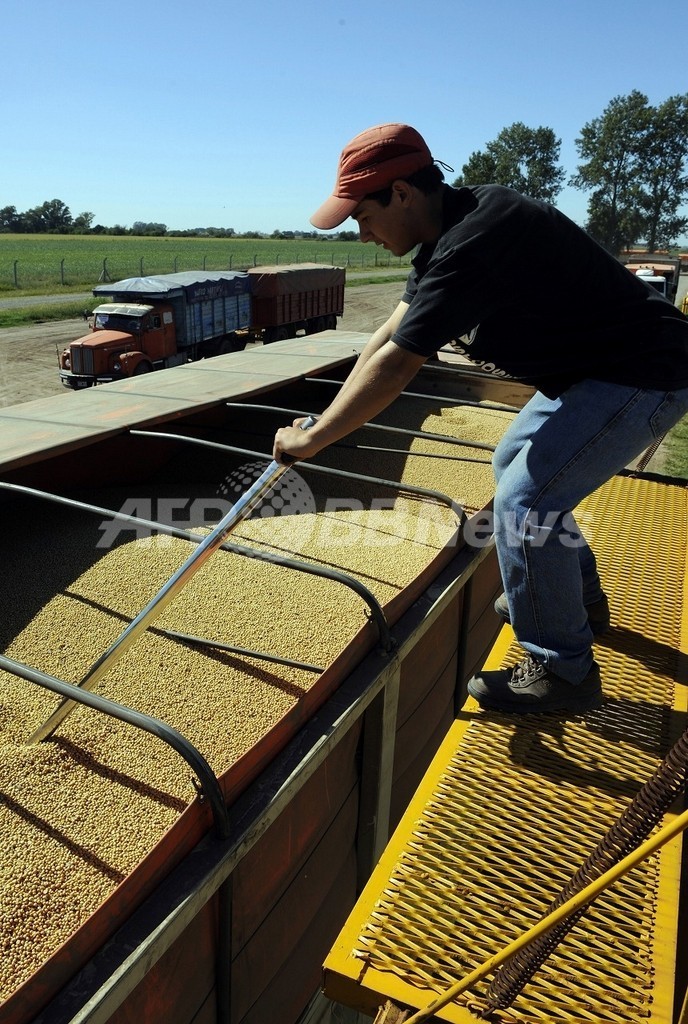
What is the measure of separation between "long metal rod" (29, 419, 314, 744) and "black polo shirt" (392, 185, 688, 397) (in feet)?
1.95

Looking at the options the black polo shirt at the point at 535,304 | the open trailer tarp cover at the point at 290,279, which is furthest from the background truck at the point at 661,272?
the black polo shirt at the point at 535,304

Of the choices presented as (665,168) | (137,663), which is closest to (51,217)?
(665,168)

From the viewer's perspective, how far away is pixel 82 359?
14.7 meters

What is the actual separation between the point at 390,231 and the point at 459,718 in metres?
1.47

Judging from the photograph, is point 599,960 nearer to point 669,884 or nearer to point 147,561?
point 669,884

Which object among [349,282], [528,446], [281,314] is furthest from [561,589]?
[349,282]

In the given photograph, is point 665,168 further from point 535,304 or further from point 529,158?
point 535,304

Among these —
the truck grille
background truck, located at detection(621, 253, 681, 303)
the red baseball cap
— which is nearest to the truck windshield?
the truck grille

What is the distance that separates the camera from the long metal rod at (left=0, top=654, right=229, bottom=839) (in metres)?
1.69

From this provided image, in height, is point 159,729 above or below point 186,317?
below

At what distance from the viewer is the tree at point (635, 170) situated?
6431cm

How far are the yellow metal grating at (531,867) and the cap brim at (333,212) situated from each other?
4.95ft

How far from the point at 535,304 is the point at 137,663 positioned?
174cm

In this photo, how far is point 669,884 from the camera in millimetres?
1854
